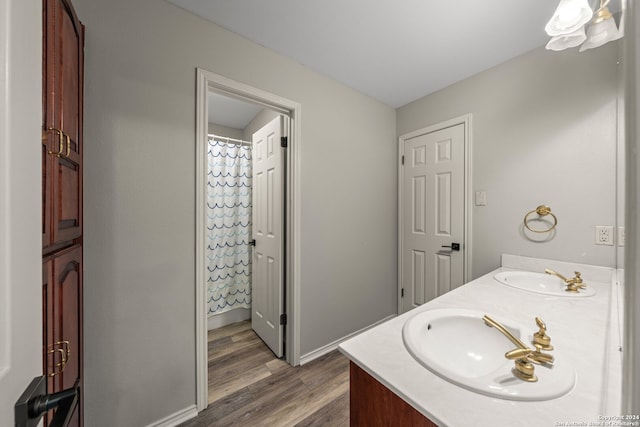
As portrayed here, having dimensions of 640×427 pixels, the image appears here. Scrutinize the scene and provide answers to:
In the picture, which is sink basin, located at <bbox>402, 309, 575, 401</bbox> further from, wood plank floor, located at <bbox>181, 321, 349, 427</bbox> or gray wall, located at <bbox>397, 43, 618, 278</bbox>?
gray wall, located at <bbox>397, 43, 618, 278</bbox>

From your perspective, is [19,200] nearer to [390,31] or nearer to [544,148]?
[390,31]

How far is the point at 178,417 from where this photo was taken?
1350 mm

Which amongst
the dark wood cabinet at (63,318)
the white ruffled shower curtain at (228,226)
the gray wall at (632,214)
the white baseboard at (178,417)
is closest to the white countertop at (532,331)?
the gray wall at (632,214)

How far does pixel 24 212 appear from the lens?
0.38 metres

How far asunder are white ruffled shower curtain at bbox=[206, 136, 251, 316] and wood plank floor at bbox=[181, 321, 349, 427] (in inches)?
22.0

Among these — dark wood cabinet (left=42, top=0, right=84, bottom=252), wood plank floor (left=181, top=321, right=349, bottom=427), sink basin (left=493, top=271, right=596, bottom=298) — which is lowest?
wood plank floor (left=181, top=321, right=349, bottom=427)

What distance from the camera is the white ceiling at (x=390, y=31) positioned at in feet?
4.35

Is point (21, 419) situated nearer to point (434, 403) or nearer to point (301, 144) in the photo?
point (434, 403)

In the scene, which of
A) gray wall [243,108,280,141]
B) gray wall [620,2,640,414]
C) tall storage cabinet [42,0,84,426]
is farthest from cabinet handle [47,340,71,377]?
gray wall [243,108,280,141]

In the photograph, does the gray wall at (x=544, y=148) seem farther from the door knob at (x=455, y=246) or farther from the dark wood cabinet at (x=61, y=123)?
the dark wood cabinet at (x=61, y=123)

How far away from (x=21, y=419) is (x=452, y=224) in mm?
2419

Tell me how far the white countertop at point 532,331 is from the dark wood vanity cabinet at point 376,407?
4cm

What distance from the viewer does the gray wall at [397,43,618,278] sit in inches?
54.9

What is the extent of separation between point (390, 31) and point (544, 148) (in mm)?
1313
